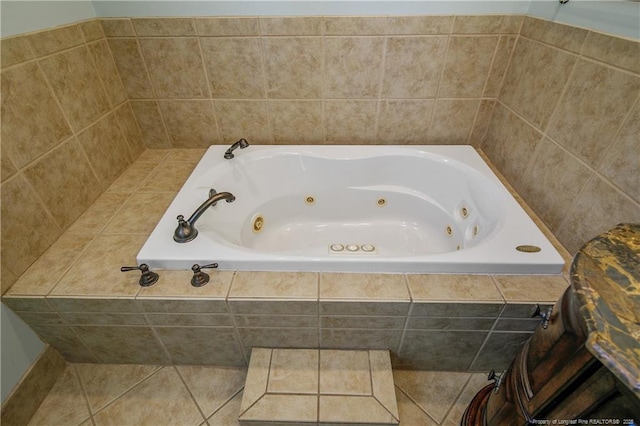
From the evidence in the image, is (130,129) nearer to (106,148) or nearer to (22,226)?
(106,148)

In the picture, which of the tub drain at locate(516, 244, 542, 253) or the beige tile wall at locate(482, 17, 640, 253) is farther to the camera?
the tub drain at locate(516, 244, 542, 253)

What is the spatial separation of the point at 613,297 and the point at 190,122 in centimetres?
162

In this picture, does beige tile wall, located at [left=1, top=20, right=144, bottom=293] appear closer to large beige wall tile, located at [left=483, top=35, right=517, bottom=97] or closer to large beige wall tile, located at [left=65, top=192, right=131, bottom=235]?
large beige wall tile, located at [left=65, top=192, right=131, bottom=235]

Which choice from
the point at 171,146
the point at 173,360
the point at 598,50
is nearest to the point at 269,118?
the point at 171,146

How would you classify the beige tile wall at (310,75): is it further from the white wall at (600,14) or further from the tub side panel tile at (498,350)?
the tub side panel tile at (498,350)

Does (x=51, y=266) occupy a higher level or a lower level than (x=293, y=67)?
lower

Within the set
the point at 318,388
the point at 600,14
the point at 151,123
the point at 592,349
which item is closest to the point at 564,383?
the point at 592,349

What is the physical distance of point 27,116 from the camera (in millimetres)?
942

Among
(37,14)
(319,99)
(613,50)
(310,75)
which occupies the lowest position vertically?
(319,99)

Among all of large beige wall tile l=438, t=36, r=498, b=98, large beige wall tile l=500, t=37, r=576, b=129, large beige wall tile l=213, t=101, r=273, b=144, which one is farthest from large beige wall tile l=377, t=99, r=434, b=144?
large beige wall tile l=213, t=101, r=273, b=144

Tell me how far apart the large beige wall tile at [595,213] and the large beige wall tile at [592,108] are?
3.7 inches

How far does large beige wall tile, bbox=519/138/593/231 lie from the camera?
962 mm

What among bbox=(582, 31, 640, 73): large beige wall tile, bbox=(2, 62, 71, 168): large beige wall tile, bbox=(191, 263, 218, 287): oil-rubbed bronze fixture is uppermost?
bbox=(582, 31, 640, 73): large beige wall tile

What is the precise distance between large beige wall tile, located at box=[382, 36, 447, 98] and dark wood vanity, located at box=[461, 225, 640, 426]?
0.99 meters
